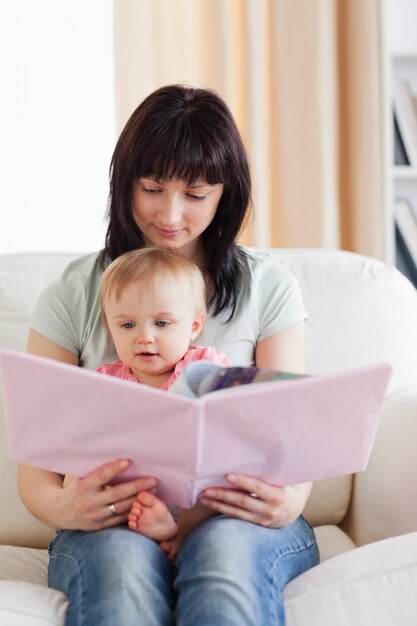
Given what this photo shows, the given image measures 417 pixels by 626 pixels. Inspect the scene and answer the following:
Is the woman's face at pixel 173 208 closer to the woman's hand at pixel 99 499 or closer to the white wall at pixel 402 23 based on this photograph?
the woman's hand at pixel 99 499

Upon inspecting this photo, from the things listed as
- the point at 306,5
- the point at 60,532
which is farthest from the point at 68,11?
the point at 60,532

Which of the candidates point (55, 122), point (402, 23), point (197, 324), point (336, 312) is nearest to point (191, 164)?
point (197, 324)

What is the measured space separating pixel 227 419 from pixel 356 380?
164 mm

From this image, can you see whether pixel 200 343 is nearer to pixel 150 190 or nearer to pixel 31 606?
pixel 150 190

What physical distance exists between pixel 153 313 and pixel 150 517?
32 cm

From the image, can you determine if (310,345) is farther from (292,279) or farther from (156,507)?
(156,507)

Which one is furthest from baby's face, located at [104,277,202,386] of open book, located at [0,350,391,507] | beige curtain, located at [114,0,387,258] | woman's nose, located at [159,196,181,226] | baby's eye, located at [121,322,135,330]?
beige curtain, located at [114,0,387,258]

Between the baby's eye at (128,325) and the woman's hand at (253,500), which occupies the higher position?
the baby's eye at (128,325)

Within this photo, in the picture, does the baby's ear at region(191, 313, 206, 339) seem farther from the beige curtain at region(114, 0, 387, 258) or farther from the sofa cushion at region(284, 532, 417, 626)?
the beige curtain at region(114, 0, 387, 258)

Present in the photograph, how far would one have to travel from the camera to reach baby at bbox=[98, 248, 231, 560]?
1.44 m

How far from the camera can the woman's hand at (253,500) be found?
4.16 ft

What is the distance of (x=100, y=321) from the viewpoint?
5.30 feet

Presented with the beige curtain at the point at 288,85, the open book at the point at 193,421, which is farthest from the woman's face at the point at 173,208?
the beige curtain at the point at 288,85

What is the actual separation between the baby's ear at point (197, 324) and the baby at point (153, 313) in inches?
0.9
